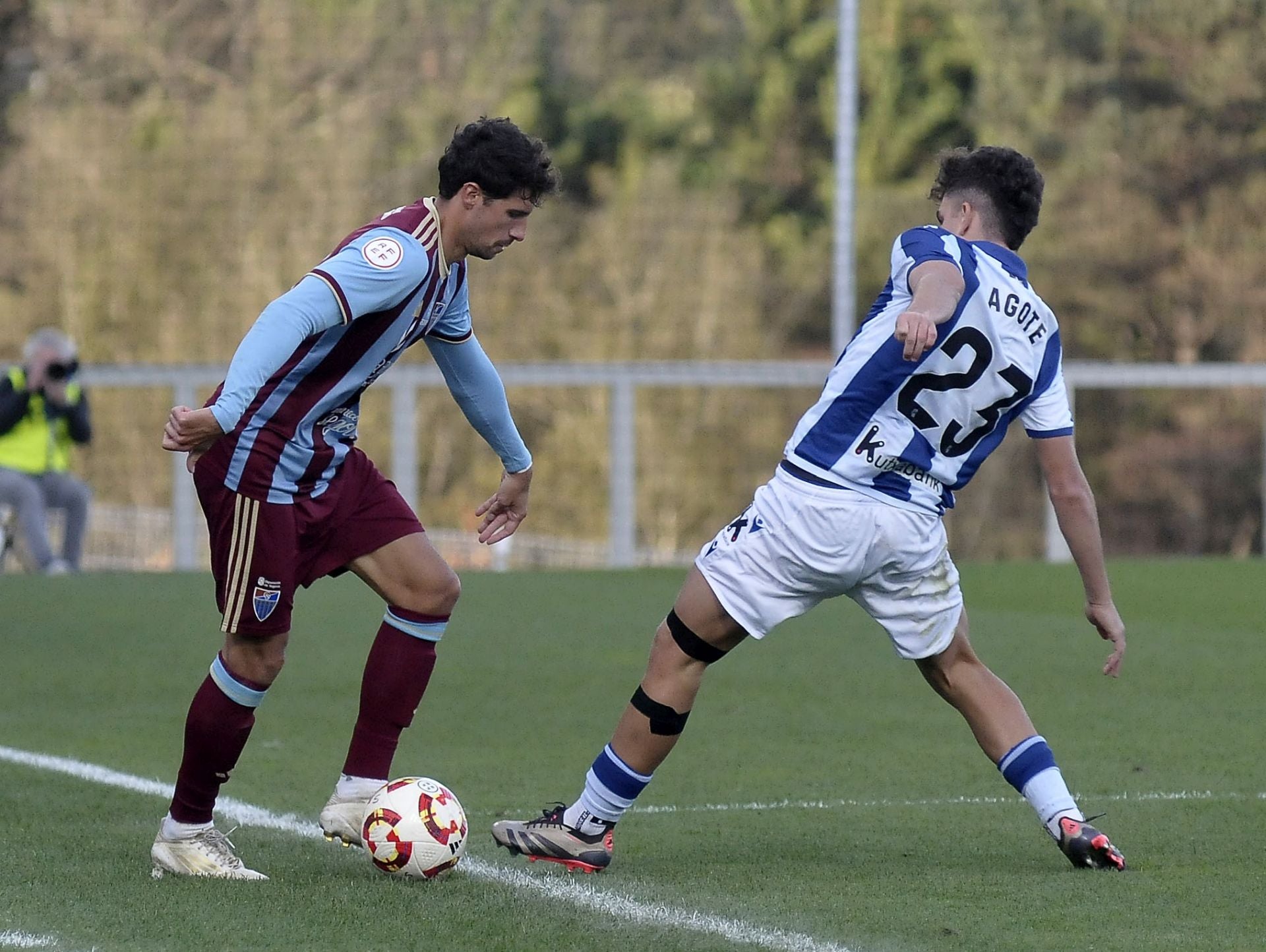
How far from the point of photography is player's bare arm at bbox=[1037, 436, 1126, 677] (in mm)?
4910

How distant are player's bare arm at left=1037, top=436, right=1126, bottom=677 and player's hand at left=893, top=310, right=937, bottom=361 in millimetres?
663

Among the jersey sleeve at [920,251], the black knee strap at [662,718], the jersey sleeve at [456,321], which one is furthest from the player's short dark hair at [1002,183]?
the black knee strap at [662,718]

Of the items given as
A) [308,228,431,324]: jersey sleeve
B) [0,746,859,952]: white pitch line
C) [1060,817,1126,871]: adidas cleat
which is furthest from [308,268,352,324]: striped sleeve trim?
[1060,817,1126,871]: adidas cleat

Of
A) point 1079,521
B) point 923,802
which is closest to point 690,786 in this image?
point 923,802

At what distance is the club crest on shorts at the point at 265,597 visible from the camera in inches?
188

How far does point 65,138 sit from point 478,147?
2161cm

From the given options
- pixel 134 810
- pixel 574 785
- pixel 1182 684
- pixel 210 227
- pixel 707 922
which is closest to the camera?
pixel 707 922

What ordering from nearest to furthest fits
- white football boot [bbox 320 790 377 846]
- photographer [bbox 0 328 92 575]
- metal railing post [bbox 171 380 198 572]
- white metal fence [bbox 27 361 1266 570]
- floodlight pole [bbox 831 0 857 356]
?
white football boot [bbox 320 790 377 846], photographer [bbox 0 328 92 575], white metal fence [bbox 27 361 1266 570], metal railing post [bbox 171 380 198 572], floodlight pole [bbox 831 0 857 356]

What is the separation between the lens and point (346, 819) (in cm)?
504

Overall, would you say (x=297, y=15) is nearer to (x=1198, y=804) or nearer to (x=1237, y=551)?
(x=1237, y=551)

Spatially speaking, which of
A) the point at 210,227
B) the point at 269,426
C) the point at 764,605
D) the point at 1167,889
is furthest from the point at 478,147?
the point at 210,227

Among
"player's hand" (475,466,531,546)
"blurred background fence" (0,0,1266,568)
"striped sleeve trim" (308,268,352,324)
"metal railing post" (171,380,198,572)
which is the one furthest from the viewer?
"blurred background fence" (0,0,1266,568)

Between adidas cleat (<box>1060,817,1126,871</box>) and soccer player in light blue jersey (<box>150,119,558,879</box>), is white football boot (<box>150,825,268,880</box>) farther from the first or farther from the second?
adidas cleat (<box>1060,817,1126,871</box>)

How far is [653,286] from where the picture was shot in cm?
2730
